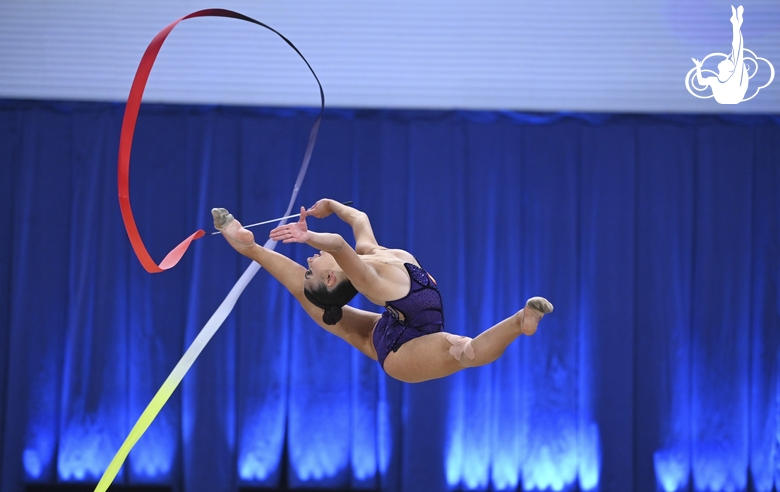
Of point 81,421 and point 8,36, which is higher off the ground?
point 8,36

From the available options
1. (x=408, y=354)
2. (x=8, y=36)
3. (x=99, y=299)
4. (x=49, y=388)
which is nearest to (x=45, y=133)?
(x=8, y=36)

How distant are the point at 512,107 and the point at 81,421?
12.1 feet

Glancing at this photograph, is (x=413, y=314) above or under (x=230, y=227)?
under

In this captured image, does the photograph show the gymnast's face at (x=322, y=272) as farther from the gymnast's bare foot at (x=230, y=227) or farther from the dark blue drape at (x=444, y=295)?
the dark blue drape at (x=444, y=295)

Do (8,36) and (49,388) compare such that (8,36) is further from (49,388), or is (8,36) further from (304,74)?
(49,388)

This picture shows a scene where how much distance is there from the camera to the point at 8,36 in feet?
16.1

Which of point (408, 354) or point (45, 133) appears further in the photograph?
point (45, 133)

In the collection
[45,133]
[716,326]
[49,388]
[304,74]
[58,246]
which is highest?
[304,74]

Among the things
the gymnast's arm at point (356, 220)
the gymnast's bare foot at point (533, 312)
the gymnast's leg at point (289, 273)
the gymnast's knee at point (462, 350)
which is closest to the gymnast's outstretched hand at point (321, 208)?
the gymnast's arm at point (356, 220)

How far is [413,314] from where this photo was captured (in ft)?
8.23

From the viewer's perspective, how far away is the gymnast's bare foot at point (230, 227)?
2.23 metres

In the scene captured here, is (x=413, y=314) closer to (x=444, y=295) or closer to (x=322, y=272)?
(x=322, y=272)

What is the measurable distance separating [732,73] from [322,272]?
12.6 feet

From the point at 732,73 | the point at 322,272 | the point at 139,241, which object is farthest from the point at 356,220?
the point at 732,73
